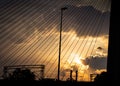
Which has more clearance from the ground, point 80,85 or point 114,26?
point 114,26

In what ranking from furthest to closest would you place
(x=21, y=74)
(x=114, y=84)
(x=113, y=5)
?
1. (x=21, y=74)
2. (x=113, y=5)
3. (x=114, y=84)

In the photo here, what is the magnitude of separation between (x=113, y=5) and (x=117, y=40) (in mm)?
1200


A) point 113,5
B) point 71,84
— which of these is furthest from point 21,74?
point 113,5

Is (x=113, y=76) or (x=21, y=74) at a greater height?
(x=113, y=76)

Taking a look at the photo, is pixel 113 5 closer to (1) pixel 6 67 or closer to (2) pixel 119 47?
(2) pixel 119 47

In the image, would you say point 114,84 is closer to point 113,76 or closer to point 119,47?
point 113,76

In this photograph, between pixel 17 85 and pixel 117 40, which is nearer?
pixel 117 40

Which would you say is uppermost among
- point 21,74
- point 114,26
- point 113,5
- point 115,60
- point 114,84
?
point 113,5

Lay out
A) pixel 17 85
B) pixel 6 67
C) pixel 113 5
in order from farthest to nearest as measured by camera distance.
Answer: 1. pixel 6 67
2. pixel 17 85
3. pixel 113 5

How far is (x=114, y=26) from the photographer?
34.3 feet

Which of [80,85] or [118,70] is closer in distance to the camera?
[118,70]

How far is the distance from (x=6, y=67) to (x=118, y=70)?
17941 millimetres

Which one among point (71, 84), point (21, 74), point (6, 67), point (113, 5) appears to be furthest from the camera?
point (21, 74)

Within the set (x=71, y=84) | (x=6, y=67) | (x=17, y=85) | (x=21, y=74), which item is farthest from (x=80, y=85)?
(x=21, y=74)
